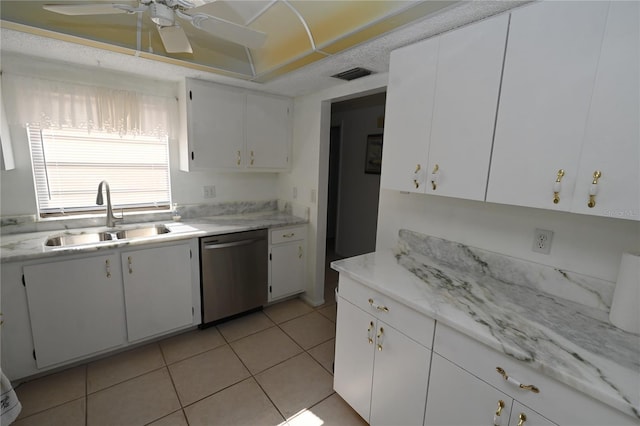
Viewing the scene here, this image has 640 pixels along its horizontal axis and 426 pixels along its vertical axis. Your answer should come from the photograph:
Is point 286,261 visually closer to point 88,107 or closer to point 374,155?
point 374,155

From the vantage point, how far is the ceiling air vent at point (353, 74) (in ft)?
6.94

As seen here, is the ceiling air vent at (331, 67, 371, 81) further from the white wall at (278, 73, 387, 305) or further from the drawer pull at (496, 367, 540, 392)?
the drawer pull at (496, 367, 540, 392)

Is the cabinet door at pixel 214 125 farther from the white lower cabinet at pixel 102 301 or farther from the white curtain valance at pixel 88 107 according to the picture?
the white lower cabinet at pixel 102 301

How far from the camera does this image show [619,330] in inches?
45.2

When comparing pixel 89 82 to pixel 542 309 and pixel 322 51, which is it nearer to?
pixel 322 51

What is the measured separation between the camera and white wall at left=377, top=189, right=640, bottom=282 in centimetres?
128

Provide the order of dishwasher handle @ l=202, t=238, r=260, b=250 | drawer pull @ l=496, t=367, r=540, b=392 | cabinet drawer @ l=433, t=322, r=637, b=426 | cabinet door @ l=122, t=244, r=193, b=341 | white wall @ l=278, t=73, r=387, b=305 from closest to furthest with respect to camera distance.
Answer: cabinet drawer @ l=433, t=322, r=637, b=426 → drawer pull @ l=496, t=367, r=540, b=392 → cabinet door @ l=122, t=244, r=193, b=341 → dishwasher handle @ l=202, t=238, r=260, b=250 → white wall @ l=278, t=73, r=387, b=305

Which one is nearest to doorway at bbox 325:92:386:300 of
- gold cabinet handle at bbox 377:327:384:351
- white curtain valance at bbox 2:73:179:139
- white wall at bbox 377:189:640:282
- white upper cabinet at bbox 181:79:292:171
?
white upper cabinet at bbox 181:79:292:171

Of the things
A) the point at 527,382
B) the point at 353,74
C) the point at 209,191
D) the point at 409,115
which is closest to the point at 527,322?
the point at 527,382

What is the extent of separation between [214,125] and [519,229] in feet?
8.18

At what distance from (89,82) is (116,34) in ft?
2.33

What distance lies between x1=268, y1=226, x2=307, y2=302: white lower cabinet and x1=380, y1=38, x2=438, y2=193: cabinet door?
1.42 metres

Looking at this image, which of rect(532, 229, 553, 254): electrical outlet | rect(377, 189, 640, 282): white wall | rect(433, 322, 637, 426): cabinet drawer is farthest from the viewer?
rect(532, 229, 553, 254): electrical outlet

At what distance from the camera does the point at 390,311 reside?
144 cm
